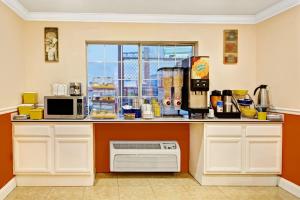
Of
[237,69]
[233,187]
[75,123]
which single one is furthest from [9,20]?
[233,187]

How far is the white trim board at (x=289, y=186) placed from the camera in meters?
3.85

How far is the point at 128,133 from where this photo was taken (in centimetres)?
484

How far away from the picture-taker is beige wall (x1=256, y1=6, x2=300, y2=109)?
3.88 m

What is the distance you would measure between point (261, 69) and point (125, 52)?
207 centimetres

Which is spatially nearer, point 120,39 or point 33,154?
point 33,154

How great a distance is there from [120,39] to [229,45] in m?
1.66

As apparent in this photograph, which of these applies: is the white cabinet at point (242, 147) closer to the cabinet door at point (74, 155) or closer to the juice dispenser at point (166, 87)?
the juice dispenser at point (166, 87)

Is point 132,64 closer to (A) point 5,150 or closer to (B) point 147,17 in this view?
(B) point 147,17

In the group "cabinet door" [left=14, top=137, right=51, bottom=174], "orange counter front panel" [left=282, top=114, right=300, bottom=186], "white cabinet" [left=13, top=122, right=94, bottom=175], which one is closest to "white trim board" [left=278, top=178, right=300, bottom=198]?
"orange counter front panel" [left=282, top=114, right=300, bottom=186]

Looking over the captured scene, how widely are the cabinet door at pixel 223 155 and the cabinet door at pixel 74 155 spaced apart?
5.20 ft

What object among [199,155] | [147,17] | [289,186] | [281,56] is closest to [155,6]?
[147,17]

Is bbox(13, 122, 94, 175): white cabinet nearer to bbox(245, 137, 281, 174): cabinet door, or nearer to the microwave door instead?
the microwave door

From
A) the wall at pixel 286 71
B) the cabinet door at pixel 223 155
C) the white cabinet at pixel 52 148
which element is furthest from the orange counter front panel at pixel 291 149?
the white cabinet at pixel 52 148

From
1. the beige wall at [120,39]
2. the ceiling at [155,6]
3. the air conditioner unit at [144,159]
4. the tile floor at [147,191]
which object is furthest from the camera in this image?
the beige wall at [120,39]
